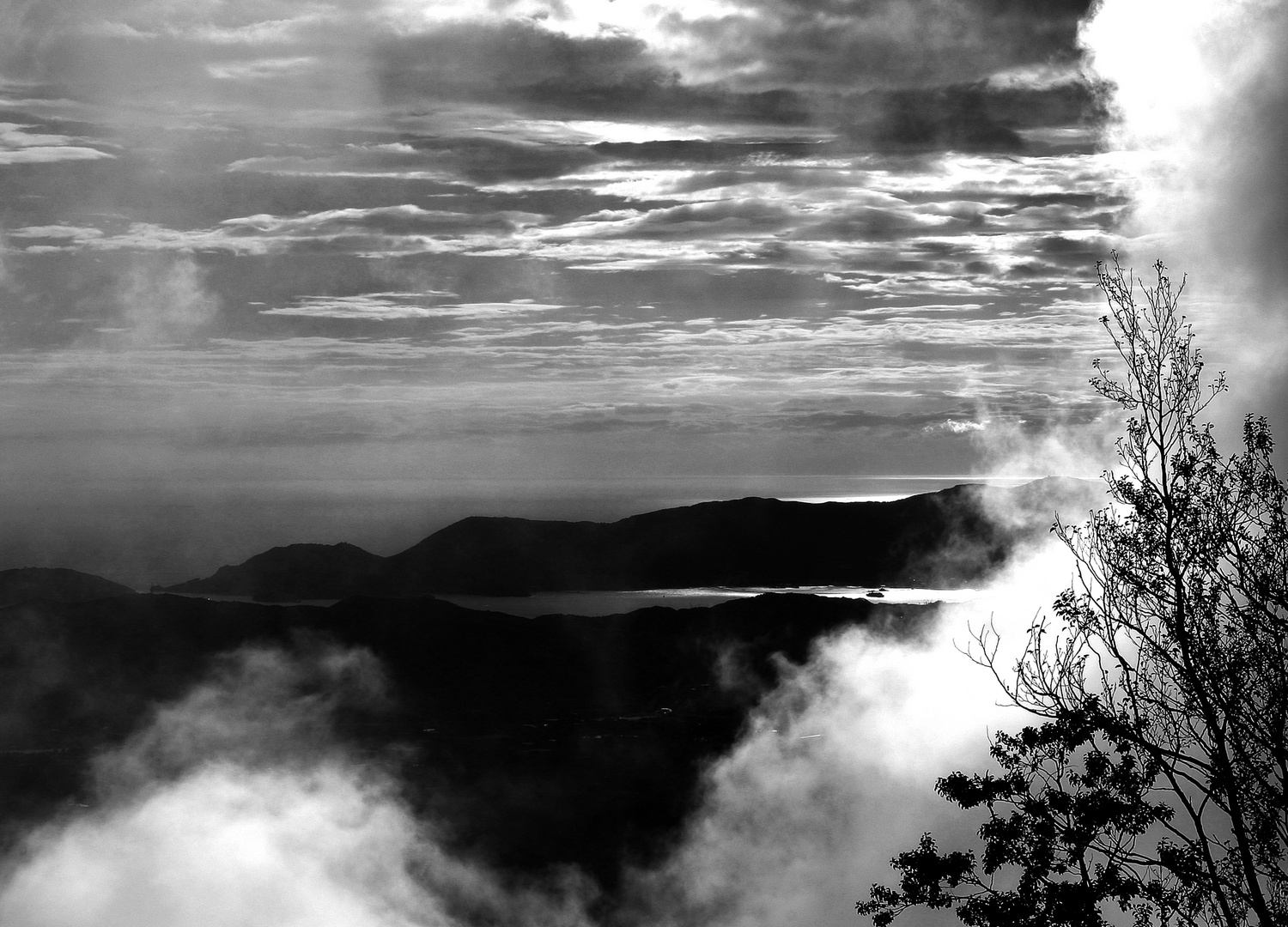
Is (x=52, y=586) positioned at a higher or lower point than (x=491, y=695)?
lower

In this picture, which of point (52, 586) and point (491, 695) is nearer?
point (491, 695)

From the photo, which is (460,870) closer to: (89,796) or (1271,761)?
(89,796)

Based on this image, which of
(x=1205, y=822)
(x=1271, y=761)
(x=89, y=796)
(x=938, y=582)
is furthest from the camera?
(x=938, y=582)

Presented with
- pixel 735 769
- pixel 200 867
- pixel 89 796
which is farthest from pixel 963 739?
pixel 89 796

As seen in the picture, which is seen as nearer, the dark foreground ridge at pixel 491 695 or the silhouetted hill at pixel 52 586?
the dark foreground ridge at pixel 491 695
